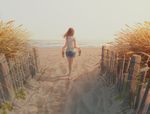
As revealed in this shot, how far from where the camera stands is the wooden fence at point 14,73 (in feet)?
26.0

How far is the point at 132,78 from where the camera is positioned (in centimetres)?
738

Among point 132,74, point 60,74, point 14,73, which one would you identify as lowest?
point 60,74

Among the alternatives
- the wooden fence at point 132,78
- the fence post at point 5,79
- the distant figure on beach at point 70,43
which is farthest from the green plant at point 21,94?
the distant figure on beach at point 70,43

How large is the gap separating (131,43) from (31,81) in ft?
10.1

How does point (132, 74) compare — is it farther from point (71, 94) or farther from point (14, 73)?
point (14, 73)

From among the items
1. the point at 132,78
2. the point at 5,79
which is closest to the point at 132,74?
the point at 132,78

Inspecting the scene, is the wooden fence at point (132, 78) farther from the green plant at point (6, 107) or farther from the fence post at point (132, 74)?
the green plant at point (6, 107)

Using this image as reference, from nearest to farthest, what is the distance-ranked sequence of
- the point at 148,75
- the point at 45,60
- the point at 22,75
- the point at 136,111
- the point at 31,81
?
the point at 136,111 → the point at 148,75 → the point at 22,75 → the point at 31,81 → the point at 45,60

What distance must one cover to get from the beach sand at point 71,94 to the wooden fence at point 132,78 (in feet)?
1.06

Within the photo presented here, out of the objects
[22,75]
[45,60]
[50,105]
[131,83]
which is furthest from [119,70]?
[45,60]

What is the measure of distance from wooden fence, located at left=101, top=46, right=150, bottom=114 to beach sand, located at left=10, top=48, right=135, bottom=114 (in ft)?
1.06

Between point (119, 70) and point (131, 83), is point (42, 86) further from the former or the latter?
point (131, 83)

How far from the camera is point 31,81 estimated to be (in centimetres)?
1030

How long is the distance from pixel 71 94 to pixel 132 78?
7.34 ft
